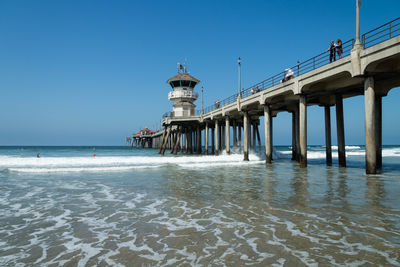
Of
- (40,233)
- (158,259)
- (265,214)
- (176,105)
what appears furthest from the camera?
(176,105)

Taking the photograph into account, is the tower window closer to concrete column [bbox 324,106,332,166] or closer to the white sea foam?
the white sea foam

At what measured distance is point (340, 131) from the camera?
1841cm

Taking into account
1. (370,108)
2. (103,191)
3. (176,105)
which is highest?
(176,105)

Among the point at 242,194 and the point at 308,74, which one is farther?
the point at 308,74

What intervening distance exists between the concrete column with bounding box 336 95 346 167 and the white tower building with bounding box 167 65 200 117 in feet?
97.0

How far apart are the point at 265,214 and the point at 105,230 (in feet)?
11.6

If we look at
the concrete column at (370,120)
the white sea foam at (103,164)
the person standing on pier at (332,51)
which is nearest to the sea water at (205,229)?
the concrete column at (370,120)

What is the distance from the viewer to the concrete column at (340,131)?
18000 mm

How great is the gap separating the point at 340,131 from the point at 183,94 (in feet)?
104

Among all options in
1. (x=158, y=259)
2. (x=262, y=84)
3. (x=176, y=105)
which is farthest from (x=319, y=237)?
(x=176, y=105)

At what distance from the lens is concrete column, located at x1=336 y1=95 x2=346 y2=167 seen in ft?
59.1

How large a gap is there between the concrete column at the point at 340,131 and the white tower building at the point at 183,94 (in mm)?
29575

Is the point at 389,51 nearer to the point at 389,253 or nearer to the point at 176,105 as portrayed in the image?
the point at 389,253

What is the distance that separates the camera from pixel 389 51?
11.1m
